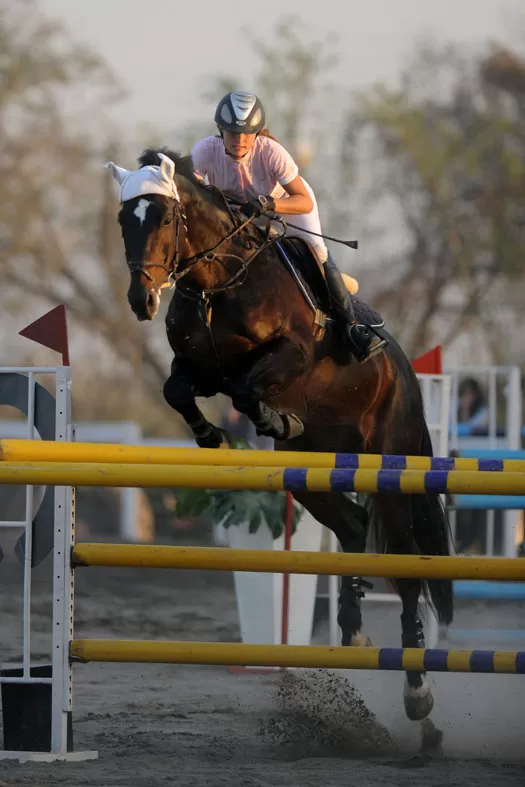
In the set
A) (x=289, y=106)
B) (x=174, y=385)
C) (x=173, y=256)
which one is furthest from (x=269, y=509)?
(x=289, y=106)

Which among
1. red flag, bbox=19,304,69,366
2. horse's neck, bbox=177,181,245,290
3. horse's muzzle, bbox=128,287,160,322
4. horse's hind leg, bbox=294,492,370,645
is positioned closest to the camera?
horse's muzzle, bbox=128,287,160,322

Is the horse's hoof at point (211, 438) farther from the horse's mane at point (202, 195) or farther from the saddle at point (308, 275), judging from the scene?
the horse's mane at point (202, 195)

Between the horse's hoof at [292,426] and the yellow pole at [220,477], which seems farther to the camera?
the horse's hoof at [292,426]

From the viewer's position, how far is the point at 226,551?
4418mm

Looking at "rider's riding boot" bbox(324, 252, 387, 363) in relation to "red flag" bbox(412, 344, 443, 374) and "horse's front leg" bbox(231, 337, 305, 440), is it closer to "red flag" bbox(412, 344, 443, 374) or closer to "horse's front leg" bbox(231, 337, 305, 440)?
"horse's front leg" bbox(231, 337, 305, 440)

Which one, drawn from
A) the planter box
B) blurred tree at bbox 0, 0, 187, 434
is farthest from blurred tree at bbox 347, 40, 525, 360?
the planter box

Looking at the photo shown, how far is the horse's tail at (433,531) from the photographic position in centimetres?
648

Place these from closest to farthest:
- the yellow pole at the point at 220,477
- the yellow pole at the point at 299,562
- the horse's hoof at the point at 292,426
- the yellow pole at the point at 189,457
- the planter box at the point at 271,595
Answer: the yellow pole at the point at 220,477 → the yellow pole at the point at 299,562 → the yellow pole at the point at 189,457 → the horse's hoof at the point at 292,426 → the planter box at the point at 271,595

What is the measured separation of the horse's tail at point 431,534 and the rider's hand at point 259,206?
1.61 m

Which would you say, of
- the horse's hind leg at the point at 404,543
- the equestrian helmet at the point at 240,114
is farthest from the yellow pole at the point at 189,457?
the horse's hind leg at the point at 404,543

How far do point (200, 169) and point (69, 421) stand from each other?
1.47 metres

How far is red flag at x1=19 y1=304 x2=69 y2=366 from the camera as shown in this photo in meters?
4.98

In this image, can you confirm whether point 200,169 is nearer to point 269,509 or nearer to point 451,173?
point 269,509

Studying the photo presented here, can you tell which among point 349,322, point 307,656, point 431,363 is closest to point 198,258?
point 349,322
